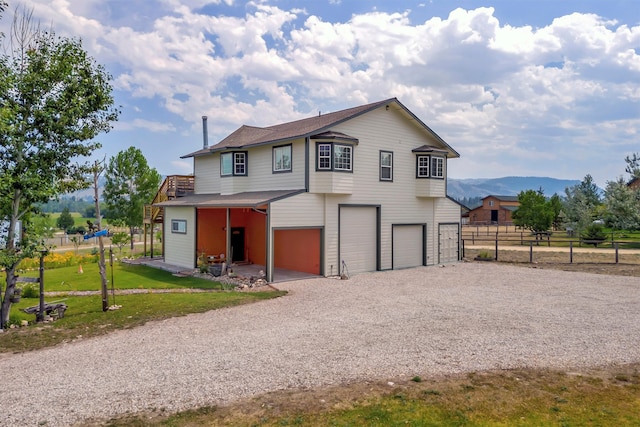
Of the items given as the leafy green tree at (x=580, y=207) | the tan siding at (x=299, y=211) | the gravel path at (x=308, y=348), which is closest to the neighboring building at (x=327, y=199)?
the tan siding at (x=299, y=211)

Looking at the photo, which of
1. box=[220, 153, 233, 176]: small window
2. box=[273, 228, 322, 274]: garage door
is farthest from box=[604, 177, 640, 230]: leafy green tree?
box=[220, 153, 233, 176]: small window

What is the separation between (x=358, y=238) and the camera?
19.9 meters

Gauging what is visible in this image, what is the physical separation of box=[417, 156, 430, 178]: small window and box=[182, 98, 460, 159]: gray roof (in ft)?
4.85

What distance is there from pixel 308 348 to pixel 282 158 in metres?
12.1

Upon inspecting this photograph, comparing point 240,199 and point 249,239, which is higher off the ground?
point 240,199

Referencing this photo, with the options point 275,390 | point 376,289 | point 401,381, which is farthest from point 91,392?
point 376,289

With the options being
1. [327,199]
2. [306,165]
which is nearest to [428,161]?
[327,199]

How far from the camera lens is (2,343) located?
9.40 meters

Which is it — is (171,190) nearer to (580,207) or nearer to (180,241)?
(180,241)

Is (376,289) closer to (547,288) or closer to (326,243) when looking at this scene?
(326,243)

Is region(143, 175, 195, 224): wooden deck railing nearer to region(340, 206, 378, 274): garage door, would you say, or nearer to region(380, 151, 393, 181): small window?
region(340, 206, 378, 274): garage door

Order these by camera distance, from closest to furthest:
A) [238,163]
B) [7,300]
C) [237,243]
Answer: [7,300] < [238,163] < [237,243]

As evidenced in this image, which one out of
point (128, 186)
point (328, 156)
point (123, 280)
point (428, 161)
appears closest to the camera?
point (123, 280)

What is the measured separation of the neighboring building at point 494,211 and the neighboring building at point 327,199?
164ft
